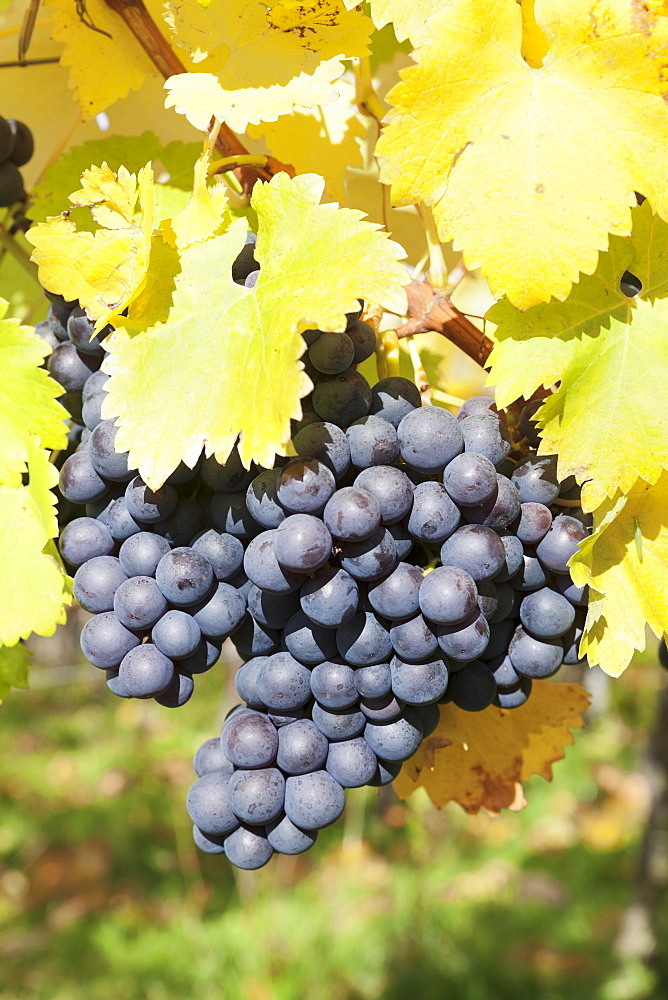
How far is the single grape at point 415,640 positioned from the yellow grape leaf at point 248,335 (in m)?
0.19

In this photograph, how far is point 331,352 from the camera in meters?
0.66

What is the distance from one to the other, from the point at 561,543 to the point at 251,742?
323 mm

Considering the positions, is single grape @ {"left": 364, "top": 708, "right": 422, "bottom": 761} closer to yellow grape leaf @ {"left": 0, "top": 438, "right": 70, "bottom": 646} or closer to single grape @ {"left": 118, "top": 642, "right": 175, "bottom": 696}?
single grape @ {"left": 118, "top": 642, "right": 175, "bottom": 696}

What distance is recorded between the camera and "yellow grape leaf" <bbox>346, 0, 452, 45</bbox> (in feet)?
2.18

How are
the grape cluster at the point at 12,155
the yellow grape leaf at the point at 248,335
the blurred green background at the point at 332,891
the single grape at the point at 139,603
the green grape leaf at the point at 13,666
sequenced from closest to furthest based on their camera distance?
the yellow grape leaf at the point at 248,335 → the single grape at the point at 139,603 → the green grape leaf at the point at 13,666 → the grape cluster at the point at 12,155 → the blurred green background at the point at 332,891

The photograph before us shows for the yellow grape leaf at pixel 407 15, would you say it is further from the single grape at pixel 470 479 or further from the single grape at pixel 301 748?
the single grape at pixel 301 748

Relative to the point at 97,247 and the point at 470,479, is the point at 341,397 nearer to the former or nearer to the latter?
the point at 470,479

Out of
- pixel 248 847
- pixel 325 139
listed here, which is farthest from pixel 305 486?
pixel 325 139

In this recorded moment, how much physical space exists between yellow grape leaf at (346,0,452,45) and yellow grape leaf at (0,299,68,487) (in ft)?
1.27

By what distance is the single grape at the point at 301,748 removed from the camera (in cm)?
74

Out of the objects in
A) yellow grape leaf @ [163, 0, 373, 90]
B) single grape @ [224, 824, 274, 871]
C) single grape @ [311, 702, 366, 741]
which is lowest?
single grape @ [224, 824, 274, 871]

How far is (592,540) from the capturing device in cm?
68

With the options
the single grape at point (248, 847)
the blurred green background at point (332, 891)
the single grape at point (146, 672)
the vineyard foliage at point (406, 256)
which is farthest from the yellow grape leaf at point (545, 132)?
the blurred green background at point (332, 891)

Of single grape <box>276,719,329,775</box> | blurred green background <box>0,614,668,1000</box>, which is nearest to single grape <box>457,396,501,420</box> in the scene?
single grape <box>276,719,329,775</box>
